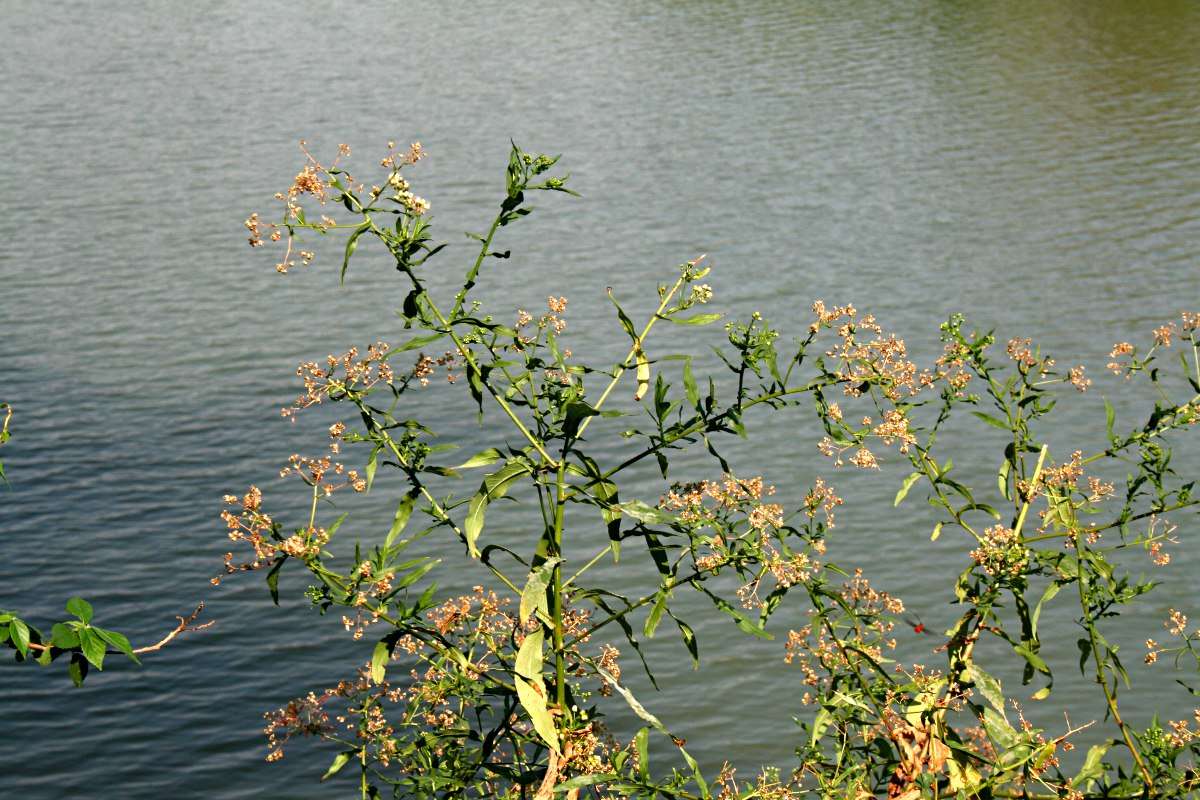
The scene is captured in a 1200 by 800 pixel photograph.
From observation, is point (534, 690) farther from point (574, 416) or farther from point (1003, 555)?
point (1003, 555)

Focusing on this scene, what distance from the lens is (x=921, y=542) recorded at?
10.6m

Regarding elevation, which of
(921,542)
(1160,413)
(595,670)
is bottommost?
(921,542)

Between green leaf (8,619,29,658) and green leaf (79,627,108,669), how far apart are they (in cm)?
11

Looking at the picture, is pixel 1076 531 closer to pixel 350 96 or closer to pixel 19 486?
pixel 19 486

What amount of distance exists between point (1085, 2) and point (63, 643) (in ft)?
109

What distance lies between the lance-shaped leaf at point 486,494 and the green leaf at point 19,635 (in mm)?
897

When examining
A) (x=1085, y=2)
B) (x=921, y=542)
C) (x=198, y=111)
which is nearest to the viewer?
(x=921, y=542)

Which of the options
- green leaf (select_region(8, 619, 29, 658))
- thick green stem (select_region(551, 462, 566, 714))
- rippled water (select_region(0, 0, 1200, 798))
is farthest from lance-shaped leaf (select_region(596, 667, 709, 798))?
rippled water (select_region(0, 0, 1200, 798))

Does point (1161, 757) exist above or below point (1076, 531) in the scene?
below

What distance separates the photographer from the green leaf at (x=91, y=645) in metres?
3.14

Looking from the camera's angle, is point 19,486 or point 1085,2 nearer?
point 19,486

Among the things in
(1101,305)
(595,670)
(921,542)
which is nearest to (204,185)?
(1101,305)

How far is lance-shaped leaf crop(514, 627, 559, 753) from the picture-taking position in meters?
3.24

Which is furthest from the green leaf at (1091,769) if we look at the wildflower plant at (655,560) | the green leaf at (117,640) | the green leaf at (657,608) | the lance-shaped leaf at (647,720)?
the green leaf at (117,640)
